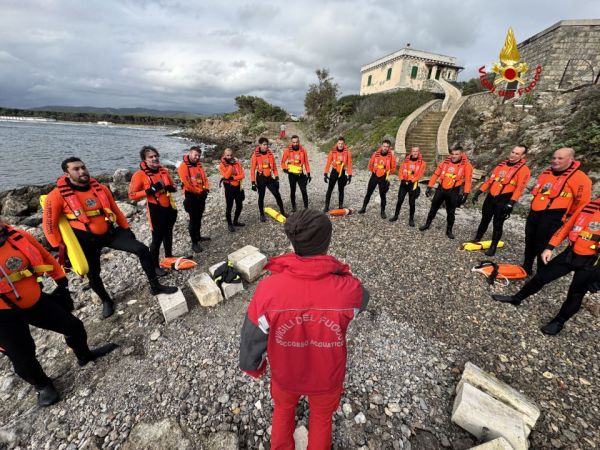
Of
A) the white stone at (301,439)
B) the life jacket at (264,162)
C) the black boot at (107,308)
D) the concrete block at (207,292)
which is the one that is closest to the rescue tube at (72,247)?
the black boot at (107,308)

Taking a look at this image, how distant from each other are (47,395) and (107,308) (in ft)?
5.17

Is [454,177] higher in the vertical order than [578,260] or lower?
higher

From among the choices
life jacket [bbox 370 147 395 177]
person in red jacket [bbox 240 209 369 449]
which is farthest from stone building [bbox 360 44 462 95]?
person in red jacket [bbox 240 209 369 449]

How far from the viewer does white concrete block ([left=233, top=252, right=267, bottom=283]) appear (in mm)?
4988

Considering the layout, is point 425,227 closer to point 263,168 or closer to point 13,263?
point 263,168

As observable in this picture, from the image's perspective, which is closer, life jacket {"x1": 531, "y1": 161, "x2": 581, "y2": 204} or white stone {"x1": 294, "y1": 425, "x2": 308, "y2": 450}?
white stone {"x1": 294, "y1": 425, "x2": 308, "y2": 450}

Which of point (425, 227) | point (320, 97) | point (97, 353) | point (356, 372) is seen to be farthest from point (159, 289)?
point (320, 97)

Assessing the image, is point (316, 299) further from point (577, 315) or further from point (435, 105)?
point (435, 105)

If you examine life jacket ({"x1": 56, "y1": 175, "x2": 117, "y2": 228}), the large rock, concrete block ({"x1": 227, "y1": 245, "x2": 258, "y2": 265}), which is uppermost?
life jacket ({"x1": 56, "y1": 175, "x2": 117, "y2": 228})

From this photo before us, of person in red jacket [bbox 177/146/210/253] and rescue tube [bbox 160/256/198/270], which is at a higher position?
person in red jacket [bbox 177/146/210/253]

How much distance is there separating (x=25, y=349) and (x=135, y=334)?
4.29 ft

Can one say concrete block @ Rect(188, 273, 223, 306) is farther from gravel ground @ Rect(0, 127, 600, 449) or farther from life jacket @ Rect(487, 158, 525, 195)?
life jacket @ Rect(487, 158, 525, 195)

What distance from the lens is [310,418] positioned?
2.10 m

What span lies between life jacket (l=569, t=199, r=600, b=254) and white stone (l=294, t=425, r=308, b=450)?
4.19 meters
